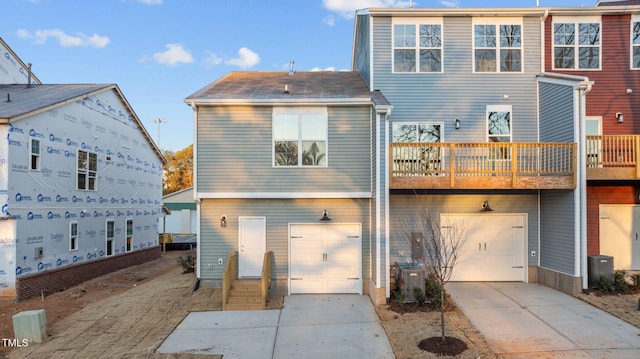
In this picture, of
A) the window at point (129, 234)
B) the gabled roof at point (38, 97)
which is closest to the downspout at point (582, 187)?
the gabled roof at point (38, 97)

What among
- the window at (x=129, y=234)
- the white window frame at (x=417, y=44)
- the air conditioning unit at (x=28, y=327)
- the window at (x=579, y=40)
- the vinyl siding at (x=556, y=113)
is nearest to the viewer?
the air conditioning unit at (x=28, y=327)

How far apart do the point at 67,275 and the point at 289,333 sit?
1015 centimetres

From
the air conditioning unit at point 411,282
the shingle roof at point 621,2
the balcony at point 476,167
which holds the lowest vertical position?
the air conditioning unit at point 411,282

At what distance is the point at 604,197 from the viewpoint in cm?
1200

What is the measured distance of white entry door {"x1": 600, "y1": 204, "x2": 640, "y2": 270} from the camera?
39.4 ft

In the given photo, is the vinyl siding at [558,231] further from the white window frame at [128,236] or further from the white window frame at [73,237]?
the white window frame at [128,236]

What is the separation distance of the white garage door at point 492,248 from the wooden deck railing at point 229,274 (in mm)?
6662

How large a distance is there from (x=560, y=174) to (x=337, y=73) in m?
8.51

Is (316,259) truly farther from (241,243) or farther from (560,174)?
(560,174)

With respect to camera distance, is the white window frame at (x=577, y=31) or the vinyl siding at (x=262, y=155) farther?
the white window frame at (x=577, y=31)

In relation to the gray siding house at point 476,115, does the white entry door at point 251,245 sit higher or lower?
lower

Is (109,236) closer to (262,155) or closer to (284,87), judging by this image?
(262,155)

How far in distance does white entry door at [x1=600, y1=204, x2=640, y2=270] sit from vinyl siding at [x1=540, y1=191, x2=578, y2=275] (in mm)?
1931

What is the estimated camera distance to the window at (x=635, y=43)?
1230 centimetres
